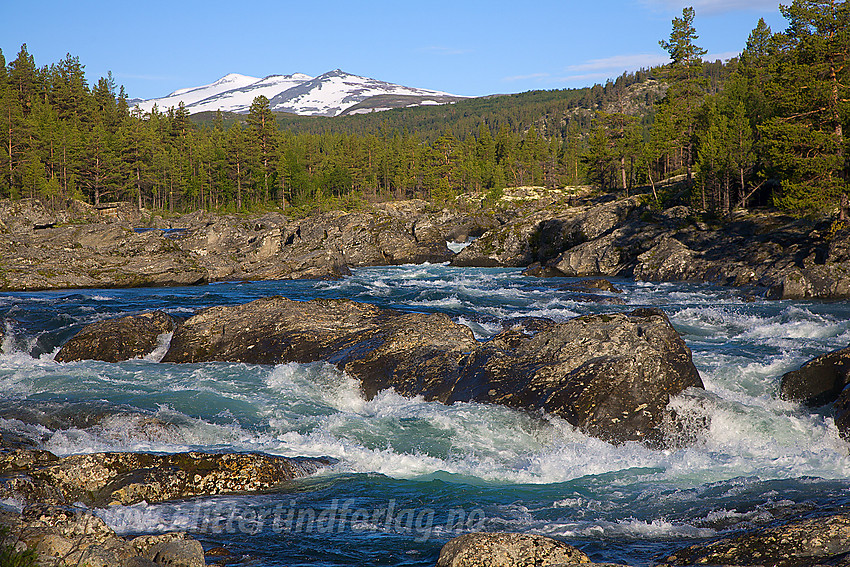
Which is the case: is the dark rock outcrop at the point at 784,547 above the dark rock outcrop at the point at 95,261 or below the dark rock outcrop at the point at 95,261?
below

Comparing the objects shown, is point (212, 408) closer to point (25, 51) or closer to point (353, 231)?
point (353, 231)

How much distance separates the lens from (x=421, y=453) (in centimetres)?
1188

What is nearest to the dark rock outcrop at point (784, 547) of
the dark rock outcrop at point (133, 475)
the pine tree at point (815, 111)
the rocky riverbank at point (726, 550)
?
the rocky riverbank at point (726, 550)

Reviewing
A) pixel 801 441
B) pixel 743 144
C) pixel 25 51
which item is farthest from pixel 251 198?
pixel 801 441

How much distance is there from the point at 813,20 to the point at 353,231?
39064 mm

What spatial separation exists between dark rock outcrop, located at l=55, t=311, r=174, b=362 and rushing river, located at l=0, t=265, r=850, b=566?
1.91 feet

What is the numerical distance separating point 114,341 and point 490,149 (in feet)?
413

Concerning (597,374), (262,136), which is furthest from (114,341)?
(262,136)

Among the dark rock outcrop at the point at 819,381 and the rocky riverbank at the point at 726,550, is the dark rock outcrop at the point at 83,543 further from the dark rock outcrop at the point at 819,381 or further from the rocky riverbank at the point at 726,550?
the dark rock outcrop at the point at 819,381

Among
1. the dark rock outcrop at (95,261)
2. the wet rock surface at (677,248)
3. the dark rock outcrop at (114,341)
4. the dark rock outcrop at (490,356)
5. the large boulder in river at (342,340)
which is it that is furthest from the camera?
the dark rock outcrop at (95,261)

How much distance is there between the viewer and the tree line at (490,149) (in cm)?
3509

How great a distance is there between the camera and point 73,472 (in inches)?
368

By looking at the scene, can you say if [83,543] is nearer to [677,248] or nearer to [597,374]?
[597,374]

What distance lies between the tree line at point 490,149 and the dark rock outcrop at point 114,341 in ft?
110
